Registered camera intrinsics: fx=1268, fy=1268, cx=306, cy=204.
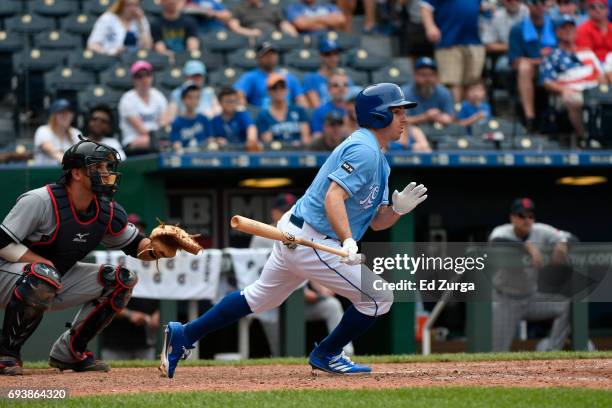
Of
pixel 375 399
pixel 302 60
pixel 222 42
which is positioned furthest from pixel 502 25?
pixel 375 399

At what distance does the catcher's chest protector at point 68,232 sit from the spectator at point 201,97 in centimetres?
420

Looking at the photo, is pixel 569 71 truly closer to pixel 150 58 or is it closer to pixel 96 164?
pixel 150 58

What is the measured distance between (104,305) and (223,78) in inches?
210

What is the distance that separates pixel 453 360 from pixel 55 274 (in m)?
2.62

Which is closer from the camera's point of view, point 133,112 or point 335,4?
point 133,112

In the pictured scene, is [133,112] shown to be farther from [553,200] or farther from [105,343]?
[553,200]

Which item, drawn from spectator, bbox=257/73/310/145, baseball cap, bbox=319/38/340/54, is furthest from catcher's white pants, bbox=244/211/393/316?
baseball cap, bbox=319/38/340/54

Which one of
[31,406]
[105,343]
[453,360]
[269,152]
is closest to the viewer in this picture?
[31,406]

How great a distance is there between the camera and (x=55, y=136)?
1058 centimetres

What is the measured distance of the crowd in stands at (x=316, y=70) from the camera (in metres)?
11.1

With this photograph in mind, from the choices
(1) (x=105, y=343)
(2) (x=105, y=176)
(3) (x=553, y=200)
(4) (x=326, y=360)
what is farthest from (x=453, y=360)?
(3) (x=553, y=200)

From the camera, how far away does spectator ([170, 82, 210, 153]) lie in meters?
11.0

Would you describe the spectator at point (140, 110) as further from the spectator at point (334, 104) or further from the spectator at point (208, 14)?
the spectator at point (208, 14)

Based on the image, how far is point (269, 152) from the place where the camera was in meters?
10.6
